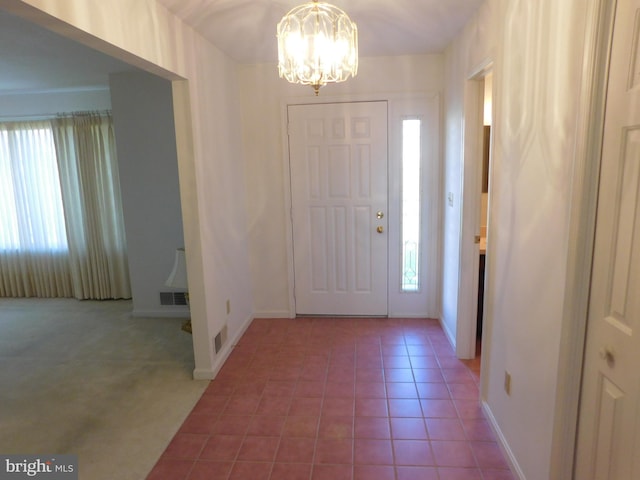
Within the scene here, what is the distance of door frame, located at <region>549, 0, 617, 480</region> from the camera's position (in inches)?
52.6

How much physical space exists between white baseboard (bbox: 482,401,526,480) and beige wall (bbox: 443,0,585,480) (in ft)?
0.05

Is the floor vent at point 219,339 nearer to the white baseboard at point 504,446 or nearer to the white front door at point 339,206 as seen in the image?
the white front door at point 339,206

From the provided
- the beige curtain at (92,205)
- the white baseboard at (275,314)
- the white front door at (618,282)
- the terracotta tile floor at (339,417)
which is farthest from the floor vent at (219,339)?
the white front door at (618,282)

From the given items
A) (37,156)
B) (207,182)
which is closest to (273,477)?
(207,182)

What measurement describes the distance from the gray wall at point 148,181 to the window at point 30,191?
4.43 ft

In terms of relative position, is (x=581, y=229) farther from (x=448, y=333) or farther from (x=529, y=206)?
(x=448, y=333)

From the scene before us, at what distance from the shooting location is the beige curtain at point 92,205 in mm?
4570

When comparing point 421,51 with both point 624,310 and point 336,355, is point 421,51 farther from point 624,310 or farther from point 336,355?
point 624,310

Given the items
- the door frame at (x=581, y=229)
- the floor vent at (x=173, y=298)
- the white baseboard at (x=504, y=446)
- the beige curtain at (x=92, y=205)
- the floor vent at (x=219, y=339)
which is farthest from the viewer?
the beige curtain at (x=92, y=205)

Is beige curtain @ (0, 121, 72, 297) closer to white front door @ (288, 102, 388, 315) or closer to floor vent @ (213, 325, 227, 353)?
floor vent @ (213, 325, 227, 353)

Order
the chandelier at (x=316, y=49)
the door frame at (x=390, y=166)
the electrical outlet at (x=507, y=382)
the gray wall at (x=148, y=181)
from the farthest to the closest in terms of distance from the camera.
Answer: the gray wall at (x=148, y=181) → the door frame at (x=390, y=166) → the electrical outlet at (x=507, y=382) → the chandelier at (x=316, y=49)

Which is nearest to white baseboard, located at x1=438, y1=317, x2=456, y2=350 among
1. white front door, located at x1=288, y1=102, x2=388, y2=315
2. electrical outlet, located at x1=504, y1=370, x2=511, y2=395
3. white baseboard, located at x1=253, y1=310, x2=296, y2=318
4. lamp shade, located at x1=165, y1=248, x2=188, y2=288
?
white front door, located at x1=288, y1=102, x2=388, y2=315

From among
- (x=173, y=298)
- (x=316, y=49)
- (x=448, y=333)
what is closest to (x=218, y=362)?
(x=173, y=298)

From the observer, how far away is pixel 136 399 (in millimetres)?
2773
